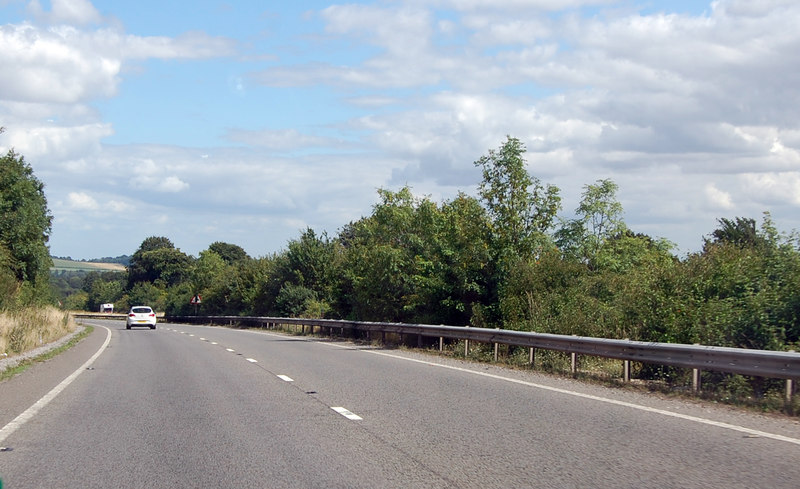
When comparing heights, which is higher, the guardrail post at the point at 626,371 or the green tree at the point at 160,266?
the green tree at the point at 160,266

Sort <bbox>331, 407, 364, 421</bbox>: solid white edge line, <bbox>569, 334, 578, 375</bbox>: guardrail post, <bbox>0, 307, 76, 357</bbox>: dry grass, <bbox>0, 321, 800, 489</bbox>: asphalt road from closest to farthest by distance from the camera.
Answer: <bbox>0, 321, 800, 489</bbox>: asphalt road
<bbox>331, 407, 364, 421</bbox>: solid white edge line
<bbox>569, 334, 578, 375</bbox>: guardrail post
<bbox>0, 307, 76, 357</bbox>: dry grass

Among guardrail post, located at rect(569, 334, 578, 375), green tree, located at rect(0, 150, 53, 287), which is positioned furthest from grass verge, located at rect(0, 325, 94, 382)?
green tree, located at rect(0, 150, 53, 287)

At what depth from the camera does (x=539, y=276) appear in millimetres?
25875

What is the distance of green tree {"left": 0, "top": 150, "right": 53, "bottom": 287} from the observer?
4409 centimetres

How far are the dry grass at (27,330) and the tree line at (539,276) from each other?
13.7 metres

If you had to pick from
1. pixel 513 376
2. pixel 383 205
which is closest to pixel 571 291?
pixel 513 376

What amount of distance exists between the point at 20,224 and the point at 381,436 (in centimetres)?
4175

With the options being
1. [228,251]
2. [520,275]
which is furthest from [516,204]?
[228,251]

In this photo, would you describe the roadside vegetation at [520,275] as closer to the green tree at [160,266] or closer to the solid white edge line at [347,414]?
the solid white edge line at [347,414]

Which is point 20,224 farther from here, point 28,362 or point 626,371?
point 626,371

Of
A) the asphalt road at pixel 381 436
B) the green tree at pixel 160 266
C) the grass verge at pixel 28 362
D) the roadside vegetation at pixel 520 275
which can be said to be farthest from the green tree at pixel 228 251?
the asphalt road at pixel 381 436

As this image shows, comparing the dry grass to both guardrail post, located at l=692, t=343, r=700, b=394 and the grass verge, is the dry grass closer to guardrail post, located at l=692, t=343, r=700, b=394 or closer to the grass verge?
the grass verge

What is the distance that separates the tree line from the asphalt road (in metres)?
3.50

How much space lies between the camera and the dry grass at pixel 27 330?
75.6ft
